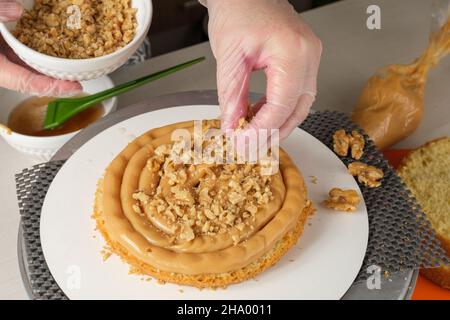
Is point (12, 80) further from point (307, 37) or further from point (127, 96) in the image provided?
point (307, 37)

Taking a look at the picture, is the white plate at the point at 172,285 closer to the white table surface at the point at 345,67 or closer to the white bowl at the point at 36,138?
the white bowl at the point at 36,138

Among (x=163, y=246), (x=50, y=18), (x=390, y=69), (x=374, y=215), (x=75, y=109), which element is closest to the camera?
(x=163, y=246)

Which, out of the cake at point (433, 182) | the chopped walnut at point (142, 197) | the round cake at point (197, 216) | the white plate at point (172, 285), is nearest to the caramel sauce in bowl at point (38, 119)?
the white plate at point (172, 285)

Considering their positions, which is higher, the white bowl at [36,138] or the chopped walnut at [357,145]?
the white bowl at [36,138]

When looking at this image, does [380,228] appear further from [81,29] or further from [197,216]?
[81,29]

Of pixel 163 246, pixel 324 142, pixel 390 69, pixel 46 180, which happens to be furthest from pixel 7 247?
pixel 390 69

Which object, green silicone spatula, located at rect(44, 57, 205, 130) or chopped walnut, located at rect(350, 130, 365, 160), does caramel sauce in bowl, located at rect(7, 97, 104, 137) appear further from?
chopped walnut, located at rect(350, 130, 365, 160)

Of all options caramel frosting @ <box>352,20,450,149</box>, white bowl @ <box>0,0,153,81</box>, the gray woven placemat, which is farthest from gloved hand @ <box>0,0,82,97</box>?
caramel frosting @ <box>352,20,450,149</box>

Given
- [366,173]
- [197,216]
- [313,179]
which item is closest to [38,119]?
[197,216]
